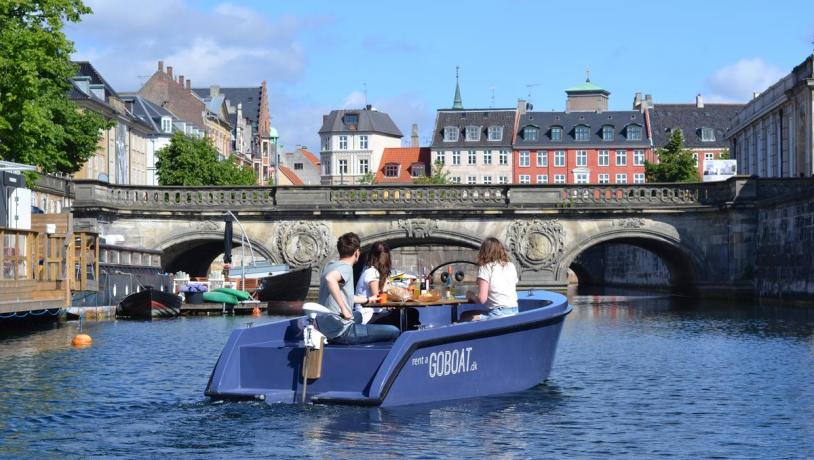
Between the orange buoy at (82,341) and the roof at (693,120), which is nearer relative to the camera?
the orange buoy at (82,341)

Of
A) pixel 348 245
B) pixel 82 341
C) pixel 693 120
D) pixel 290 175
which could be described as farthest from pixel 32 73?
pixel 290 175

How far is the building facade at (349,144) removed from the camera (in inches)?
5851

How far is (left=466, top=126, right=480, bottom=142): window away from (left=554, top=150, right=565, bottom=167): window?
817 cm

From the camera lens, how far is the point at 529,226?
5597 centimetres

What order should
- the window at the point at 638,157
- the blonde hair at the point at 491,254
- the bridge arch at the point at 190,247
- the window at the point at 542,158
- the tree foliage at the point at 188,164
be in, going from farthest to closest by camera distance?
the window at the point at 542,158, the window at the point at 638,157, the tree foliage at the point at 188,164, the bridge arch at the point at 190,247, the blonde hair at the point at 491,254

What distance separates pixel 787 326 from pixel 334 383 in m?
22.7

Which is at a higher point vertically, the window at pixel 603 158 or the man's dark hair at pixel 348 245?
the window at pixel 603 158

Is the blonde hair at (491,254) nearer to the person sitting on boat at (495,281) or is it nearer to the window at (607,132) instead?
the person sitting on boat at (495,281)

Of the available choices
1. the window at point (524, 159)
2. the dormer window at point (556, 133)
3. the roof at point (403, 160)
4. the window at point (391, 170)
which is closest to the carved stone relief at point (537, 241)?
the dormer window at point (556, 133)

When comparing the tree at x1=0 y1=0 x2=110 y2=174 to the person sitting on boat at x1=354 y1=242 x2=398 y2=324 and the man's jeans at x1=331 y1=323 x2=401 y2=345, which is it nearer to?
the person sitting on boat at x1=354 y1=242 x2=398 y2=324

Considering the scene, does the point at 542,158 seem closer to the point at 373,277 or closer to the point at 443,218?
the point at 443,218

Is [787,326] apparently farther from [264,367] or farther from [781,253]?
[264,367]

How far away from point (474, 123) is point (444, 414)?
116 metres

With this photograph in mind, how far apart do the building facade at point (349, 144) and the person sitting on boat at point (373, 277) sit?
129m
